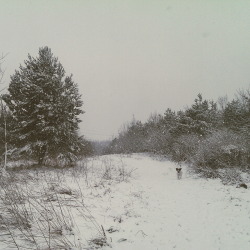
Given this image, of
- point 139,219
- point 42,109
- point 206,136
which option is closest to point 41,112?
point 42,109

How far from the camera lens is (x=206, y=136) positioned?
88.9 ft

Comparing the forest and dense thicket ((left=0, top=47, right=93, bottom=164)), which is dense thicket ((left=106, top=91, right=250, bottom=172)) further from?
dense thicket ((left=0, top=47, right=93, bottom=164))

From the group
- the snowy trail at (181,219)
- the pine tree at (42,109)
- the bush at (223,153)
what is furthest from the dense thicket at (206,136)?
the pine tree at (42,109)

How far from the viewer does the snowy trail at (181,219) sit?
5.87m

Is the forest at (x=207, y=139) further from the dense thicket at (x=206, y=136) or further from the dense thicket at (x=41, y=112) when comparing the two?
the dense thicket at (x=41, y=112)

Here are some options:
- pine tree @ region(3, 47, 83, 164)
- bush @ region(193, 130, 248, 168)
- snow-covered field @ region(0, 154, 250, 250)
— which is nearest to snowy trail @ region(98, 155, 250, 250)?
snow-covered field @ region(0, 154, 250, 250)

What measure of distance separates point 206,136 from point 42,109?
1763 centimetres

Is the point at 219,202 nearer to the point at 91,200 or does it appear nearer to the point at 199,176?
the point at 91,200

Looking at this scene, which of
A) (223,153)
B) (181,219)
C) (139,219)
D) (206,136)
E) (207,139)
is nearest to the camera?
(139,219)

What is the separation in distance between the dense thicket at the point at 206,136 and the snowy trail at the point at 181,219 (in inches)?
221

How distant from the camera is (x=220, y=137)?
19328mm

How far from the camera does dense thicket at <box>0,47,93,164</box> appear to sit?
17297 millimetres

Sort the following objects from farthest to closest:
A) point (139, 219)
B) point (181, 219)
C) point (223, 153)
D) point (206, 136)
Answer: point (206, 136), point (223, 153), point (181, 219), point (139, 219)

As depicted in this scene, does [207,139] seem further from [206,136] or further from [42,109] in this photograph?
[42,109]
